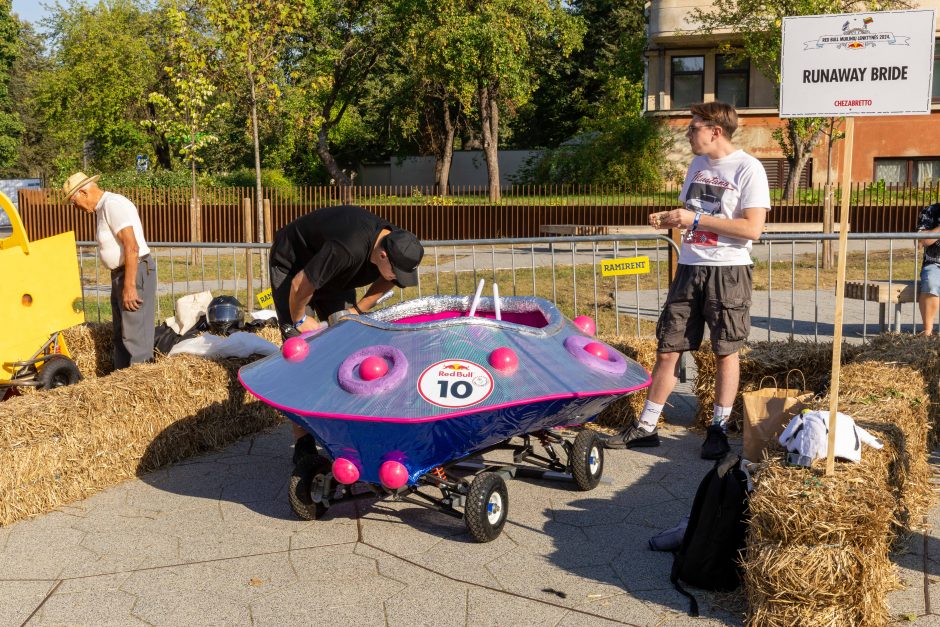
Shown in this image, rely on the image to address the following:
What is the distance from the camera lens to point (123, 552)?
15.3ft

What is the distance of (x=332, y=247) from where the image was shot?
5.40 metres

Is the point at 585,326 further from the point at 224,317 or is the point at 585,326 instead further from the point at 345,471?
the point at 224,317

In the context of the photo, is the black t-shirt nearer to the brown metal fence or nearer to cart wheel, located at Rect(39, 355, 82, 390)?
cart wheel, located at Rect(39, 355, 82, 390)

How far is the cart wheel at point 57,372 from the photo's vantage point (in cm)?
700

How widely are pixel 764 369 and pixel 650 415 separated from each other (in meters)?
1.00

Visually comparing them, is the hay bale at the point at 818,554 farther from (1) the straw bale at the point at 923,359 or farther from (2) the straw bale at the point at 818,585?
(1) the straw bale at the point at 923,359

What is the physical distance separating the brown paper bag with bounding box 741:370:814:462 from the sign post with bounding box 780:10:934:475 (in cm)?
96

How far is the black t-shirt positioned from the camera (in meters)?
5.41

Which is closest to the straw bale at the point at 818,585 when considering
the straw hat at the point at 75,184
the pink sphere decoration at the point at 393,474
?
the pink sphere decoration at the point at 393,474

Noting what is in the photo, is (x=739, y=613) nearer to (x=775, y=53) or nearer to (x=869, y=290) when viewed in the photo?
(x=869, y=290)

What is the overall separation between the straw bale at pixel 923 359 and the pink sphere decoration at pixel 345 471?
132 inches

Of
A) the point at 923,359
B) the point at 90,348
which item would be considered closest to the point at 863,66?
the point at 923,359

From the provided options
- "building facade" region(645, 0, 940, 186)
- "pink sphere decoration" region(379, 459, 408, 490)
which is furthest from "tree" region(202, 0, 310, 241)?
"building facade" region(645, 0, 940, 186)

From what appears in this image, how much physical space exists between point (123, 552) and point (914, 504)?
3.78 meters
